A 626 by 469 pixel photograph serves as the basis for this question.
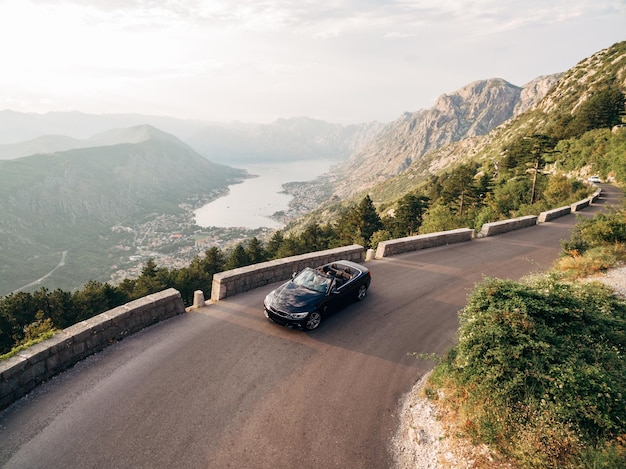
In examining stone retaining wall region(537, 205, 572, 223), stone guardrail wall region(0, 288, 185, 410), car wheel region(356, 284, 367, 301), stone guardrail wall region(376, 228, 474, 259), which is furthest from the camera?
stone retaining wall region(537, 205, 572, 223)

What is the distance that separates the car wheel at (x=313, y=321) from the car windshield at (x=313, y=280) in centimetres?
79

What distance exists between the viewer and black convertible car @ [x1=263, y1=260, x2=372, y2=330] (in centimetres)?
930

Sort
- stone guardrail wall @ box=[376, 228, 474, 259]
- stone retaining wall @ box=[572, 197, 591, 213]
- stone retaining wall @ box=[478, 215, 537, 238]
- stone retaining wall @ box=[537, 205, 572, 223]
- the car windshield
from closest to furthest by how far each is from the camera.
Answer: the car windshield
stone guardrail wall @ box=[376, 228, 474, 259]
stone retaining wall @ box=[478, 215, 537, 238]
stone retaining wall @ box=[537, 205, 572, 223]
stone retaining wall @ box=[572, 197, 591, 213]

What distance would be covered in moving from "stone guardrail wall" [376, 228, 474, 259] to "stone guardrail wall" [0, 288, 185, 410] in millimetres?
10178

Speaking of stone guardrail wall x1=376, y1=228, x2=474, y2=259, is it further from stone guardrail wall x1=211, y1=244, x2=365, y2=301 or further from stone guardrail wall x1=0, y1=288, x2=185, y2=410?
stone guardrail wall x1=0, y1=288, x2=185, y2=410

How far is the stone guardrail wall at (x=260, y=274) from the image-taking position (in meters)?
11.5

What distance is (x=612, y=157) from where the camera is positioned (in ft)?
138

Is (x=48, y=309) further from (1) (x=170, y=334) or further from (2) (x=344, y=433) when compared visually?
(2) (x=344, y=433)

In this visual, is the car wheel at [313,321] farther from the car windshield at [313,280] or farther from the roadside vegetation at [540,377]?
the roadside vegetation at [540,377]

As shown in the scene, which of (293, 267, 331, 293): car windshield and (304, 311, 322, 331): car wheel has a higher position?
(293, 267, 331, 293): car windshield

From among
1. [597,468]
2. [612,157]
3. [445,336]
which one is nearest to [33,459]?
[597,468]

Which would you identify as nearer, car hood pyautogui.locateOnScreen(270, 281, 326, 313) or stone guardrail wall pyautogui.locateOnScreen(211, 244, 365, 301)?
car hood pyautogui.locateOnScreen(270, 281, 326, 313)

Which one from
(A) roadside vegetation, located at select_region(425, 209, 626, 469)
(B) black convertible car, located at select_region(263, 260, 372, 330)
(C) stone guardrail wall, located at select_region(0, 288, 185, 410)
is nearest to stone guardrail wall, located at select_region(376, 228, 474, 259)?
(B) black convertible car, located at select_region(263, 260, 372, 330)

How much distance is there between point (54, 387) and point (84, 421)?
1620mm
